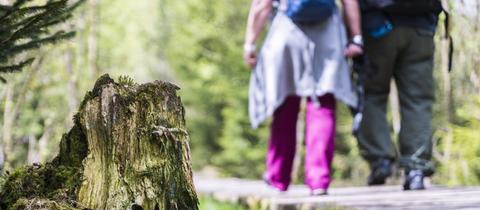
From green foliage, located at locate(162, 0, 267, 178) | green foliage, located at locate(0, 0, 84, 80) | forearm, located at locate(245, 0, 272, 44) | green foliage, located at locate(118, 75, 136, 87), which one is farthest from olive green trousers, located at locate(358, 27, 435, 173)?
green foliage, located at locate(162, 0, 267, 178)

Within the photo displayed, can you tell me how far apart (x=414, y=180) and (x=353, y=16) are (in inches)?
46.8

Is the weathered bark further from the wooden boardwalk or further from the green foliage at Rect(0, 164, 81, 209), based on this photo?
the wooden boardwalk

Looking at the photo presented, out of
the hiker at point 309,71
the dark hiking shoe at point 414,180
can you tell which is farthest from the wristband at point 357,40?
the dark hiking shoe at point 414,180

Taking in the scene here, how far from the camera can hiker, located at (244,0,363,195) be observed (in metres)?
5.41

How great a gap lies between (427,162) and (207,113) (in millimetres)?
19167

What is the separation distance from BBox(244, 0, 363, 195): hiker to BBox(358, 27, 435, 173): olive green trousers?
335mm

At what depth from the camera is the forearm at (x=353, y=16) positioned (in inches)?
220

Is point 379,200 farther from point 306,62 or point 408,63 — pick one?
point 408,63

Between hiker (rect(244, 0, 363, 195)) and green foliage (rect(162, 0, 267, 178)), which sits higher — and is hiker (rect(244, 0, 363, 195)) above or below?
below

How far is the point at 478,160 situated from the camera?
9.52m

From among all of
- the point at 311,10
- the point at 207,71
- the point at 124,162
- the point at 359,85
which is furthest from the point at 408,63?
the point at 207,71

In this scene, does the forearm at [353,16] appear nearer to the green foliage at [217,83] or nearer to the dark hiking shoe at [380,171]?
the dark hiking shoe at [380,171]

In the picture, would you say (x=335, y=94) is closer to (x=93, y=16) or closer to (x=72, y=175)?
(x=72, y=175)

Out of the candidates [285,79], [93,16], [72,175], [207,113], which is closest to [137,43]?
[207,113]
